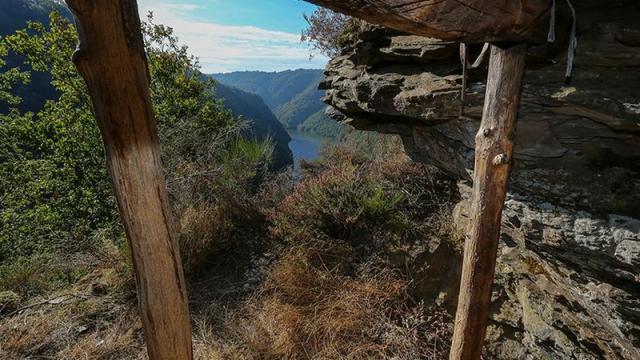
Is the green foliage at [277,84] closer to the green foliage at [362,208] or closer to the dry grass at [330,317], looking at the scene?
the green foliage at [362,208]

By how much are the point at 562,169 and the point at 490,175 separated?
0.94m

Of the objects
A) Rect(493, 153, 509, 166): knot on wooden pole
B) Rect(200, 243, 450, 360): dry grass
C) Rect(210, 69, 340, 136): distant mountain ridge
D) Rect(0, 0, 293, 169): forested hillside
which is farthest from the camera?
Rect(210, 69, 340, 136): distant mountain ridge

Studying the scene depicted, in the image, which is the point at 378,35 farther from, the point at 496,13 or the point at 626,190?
the point at 626,190

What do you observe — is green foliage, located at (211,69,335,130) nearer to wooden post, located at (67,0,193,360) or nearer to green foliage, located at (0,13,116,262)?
green foliage, located at (0,13,116,262)

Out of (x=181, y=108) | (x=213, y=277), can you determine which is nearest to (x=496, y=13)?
(x=213, y=277)

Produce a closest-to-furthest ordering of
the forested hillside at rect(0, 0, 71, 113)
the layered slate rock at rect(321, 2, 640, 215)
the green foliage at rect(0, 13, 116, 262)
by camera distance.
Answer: the layered slate rock at rect(321, 2, 640, 215) < the green foliage at rect(0, 13, 116, 262) < the forested hillside at rect(0, 0, 71, 113)

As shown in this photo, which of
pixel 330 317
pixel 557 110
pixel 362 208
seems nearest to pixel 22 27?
pixel 362 208

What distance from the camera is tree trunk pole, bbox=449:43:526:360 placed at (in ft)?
5.70

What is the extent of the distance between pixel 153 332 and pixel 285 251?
319cm

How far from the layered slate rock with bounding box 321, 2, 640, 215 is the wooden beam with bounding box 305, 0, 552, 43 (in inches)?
22.7

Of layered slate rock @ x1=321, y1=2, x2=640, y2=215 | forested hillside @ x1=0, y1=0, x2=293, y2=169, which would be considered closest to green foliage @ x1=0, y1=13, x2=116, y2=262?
layered slate rock @ x1=321, y1=2, x2=640, y2=215

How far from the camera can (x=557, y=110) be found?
90.6 inches

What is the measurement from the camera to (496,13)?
1.52 meters

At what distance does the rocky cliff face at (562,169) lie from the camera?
2008mm
